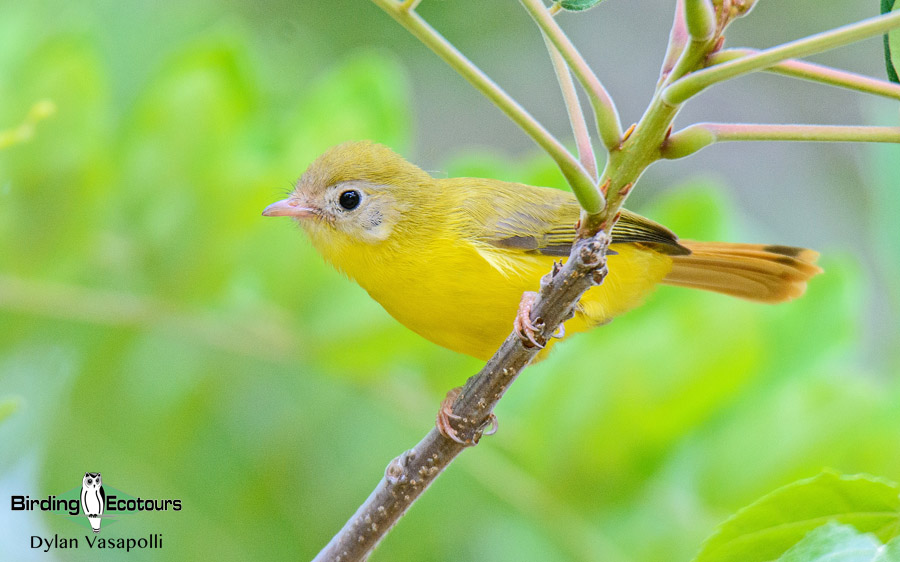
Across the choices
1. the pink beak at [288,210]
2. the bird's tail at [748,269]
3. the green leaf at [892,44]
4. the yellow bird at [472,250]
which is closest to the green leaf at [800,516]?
the green leaf at [892,44]

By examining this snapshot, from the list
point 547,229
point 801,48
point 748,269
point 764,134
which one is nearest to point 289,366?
point 547,229

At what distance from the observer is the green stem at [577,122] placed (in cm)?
124

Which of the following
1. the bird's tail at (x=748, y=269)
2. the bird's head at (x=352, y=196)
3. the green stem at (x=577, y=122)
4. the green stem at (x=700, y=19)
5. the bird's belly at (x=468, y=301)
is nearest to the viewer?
the green stem at (x=700, y=19)

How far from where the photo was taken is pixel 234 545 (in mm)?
2799

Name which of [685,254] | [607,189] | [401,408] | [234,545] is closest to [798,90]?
[685,254]

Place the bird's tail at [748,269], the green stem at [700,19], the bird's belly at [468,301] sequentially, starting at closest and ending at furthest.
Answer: the green stem at [700,19] < the bird's belly at [468,301] < the bird's tail at [748,269]

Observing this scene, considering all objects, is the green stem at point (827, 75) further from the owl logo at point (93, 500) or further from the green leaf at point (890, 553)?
the owl logo at point (93, 500)

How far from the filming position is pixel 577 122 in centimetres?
126

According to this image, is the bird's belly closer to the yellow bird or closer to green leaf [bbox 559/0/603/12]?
the yellow bird

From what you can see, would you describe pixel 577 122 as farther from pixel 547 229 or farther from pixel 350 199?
pixel 350 199

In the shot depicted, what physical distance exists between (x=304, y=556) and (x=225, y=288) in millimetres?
862

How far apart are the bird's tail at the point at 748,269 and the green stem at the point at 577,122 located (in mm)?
1604

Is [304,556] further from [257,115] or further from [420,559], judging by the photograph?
[257,115]

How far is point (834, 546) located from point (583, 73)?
67 cm
